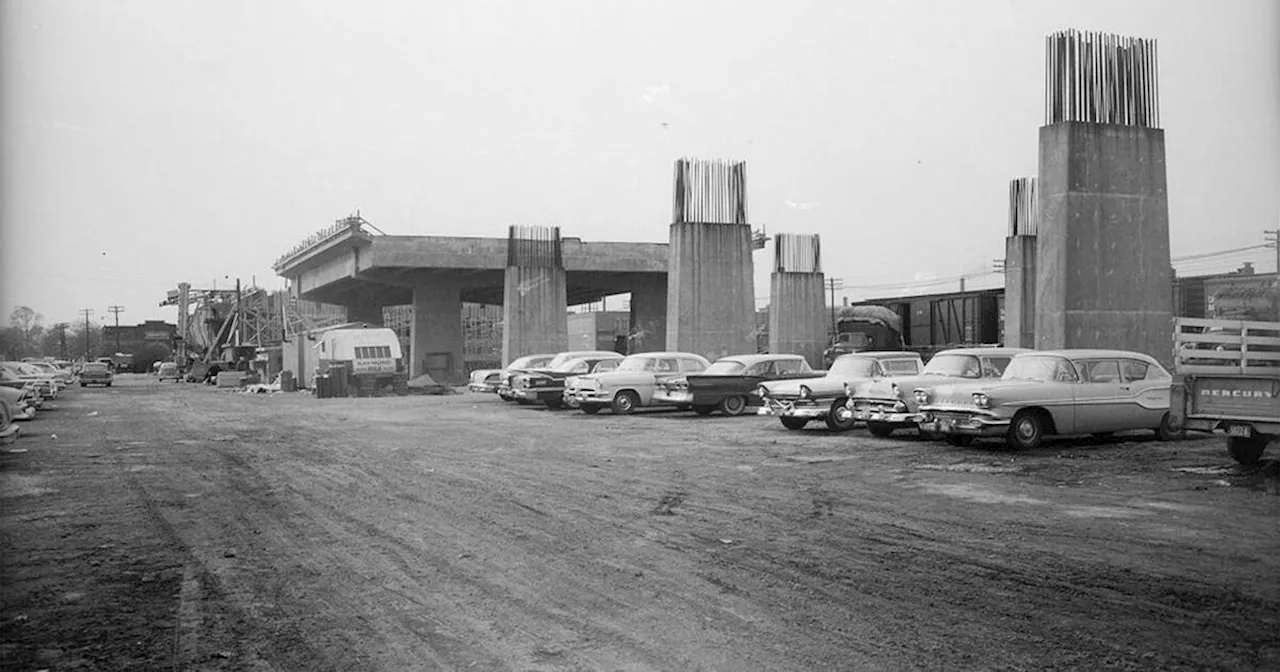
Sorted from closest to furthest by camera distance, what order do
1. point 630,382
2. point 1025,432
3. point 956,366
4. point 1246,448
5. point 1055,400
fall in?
point 1246,448, point 1025,432, point 1055,400, point 956,366, point 630,382

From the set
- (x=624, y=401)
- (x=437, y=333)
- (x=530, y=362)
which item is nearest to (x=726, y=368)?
(x=624, y=401)

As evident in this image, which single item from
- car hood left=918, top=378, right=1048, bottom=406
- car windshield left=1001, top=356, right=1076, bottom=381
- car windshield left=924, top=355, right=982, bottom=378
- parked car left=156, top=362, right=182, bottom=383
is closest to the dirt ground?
car hood left=918, top=378, right=1048, bottom=406

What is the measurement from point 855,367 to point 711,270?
10487 mm

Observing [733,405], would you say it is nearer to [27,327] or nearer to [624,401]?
[624,401]

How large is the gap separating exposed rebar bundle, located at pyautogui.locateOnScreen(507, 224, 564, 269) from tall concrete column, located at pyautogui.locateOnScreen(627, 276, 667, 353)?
14569mm

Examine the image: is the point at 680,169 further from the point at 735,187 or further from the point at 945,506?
the point at 945,506

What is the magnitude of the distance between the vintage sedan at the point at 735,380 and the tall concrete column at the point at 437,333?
87.4 ft

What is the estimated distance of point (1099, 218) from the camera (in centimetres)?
1786

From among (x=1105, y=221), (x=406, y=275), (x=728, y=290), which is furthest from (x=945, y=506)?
(x=406, y=275)

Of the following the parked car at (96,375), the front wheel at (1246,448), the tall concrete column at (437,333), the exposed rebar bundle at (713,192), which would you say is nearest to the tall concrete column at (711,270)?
the exposed rebar bundle at (713,192)

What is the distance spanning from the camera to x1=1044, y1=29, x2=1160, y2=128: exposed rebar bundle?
60.2 ft

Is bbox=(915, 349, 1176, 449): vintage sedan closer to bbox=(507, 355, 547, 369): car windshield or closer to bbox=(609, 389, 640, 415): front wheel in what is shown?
bbox=(609, 389, 640, 415): front wheel

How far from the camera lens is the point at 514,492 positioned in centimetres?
1067

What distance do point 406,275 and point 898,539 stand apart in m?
42.0
